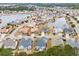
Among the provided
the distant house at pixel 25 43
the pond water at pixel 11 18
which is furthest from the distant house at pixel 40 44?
the pond water at pixel 11 18

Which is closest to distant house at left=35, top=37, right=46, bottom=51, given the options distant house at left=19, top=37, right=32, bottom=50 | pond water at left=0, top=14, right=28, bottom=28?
distant house at left=19, top=37, right=32, bottom=50

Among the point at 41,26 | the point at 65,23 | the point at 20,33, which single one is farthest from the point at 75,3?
the point at 20,33

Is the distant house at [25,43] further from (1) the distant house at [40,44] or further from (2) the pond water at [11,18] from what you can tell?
(2) the pond water at [11,18]

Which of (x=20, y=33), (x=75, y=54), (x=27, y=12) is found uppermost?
(x=27, y=12)

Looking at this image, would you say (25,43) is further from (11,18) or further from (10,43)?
(11,18)

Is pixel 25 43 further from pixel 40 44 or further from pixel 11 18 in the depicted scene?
pixel 11 18

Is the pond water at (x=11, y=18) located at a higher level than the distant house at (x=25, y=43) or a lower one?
higher

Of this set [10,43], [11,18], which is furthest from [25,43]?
[11,18]

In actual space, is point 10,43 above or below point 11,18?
below

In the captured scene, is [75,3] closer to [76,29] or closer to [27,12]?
[76,29]

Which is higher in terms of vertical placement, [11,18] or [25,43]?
[11,18]

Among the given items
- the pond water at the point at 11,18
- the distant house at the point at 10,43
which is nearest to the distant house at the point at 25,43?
the distant house at the point at 10,43
